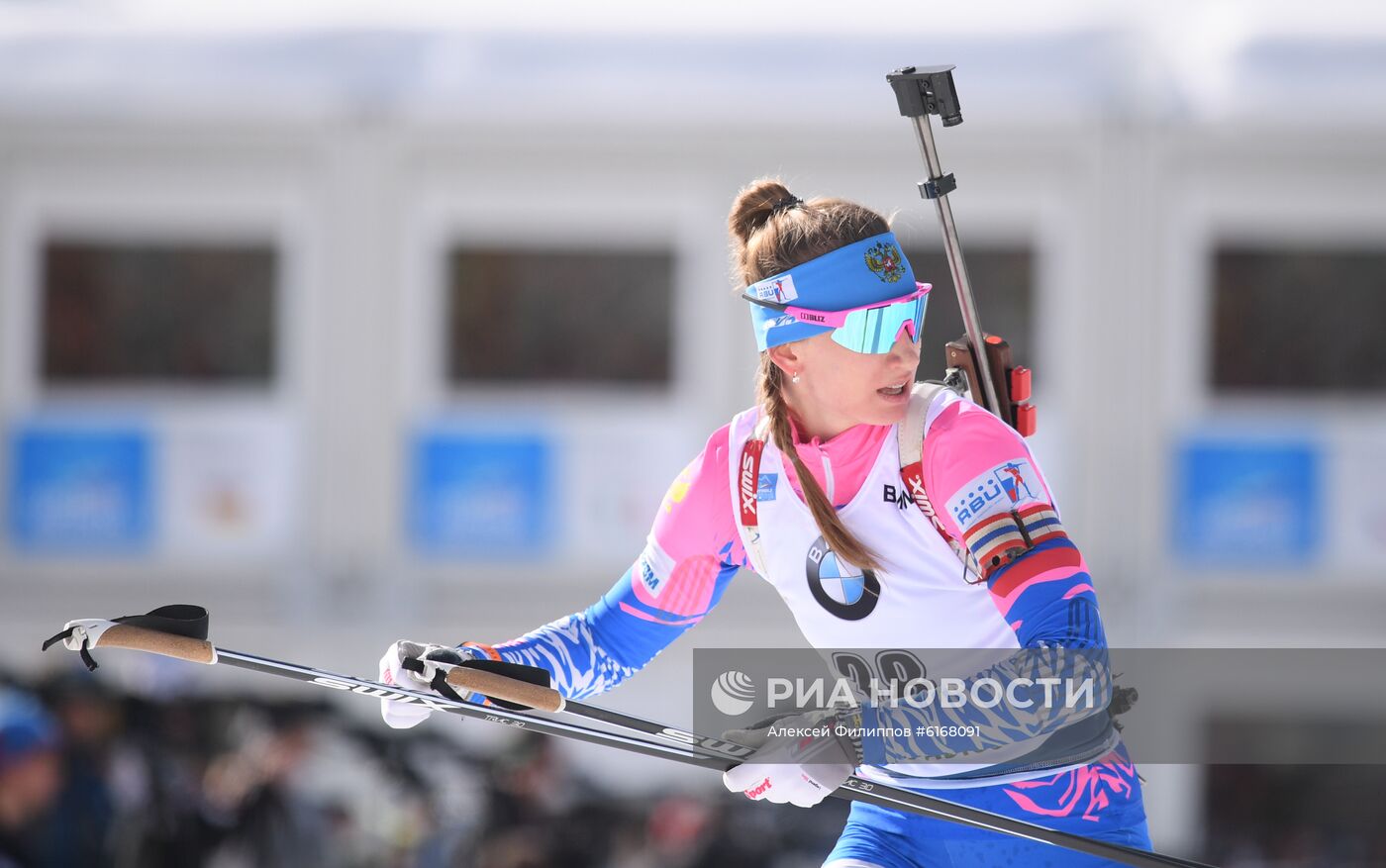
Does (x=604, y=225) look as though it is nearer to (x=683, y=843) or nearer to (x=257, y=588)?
(x=257, y=588)

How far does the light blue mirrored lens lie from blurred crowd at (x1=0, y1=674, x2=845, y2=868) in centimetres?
431

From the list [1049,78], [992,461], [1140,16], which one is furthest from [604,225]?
[992,461]

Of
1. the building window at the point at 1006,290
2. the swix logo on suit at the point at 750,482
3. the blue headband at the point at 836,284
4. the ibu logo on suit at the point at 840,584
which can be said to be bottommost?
the ibu logo on suit at the point at 840,584

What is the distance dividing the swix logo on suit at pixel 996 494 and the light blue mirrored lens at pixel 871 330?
0.29 meters

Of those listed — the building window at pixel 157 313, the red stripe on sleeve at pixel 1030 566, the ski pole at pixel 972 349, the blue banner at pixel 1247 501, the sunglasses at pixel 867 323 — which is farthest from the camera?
the building window at pixel 157 313

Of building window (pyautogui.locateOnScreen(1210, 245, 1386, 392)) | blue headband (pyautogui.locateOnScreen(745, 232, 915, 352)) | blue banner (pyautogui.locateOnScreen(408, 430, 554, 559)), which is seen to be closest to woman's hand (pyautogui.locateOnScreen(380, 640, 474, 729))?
blue headband (pyautogui.locateOnScreen(745, 232, 915, 352))

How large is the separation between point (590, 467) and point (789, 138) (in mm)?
2054

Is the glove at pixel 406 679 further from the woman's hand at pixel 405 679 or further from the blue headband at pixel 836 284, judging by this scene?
the blue headband at pixel 836 284

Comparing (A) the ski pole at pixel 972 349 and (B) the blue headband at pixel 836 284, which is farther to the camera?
(A) the ski pole at pixel 972 349

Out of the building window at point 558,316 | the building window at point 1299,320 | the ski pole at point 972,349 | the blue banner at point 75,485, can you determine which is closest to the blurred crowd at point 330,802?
the blue banner at point 75,485

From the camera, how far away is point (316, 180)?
26.9ft

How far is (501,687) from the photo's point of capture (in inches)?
92.7

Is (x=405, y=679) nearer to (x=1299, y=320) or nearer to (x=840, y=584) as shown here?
(x=840, y=584)

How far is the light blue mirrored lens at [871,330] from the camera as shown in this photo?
2.39 metres
